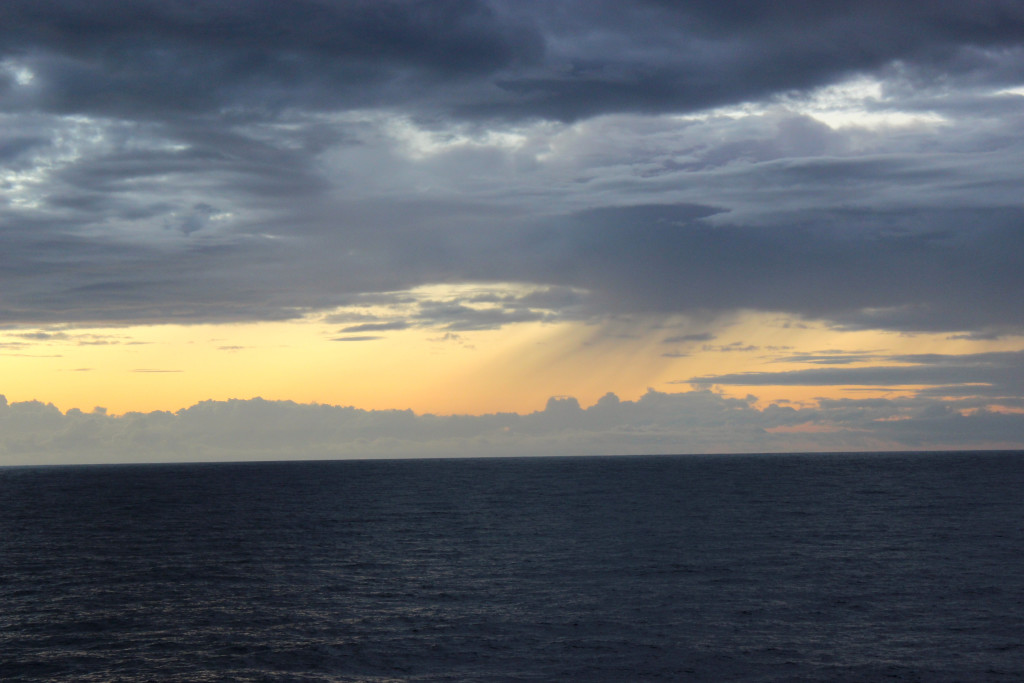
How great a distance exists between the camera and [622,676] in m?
43.5

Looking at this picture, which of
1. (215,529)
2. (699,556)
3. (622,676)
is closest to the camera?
(622,676)

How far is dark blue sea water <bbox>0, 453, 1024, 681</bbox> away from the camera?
151 ft

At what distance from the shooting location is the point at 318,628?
53.6 metres

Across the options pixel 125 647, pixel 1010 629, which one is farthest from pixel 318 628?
pixel 1010 629

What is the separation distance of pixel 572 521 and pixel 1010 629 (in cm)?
6827

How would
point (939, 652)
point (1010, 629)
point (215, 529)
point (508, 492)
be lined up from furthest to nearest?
1. point (508, 492)
2. point (215, 529)
3. point (1010, 629)
4. point (939, 652)

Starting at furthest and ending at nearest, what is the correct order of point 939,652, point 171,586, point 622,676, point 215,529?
point 215,529 < point 171,586 < point 939,652 < point 622,676

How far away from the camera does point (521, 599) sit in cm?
6166

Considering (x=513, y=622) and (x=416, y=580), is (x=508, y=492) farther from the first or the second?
(x=513, y=622)

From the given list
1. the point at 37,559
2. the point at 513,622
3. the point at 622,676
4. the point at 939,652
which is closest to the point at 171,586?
the point at 37,559

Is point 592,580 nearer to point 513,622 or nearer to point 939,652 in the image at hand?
point 513,622

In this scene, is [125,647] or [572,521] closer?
[125,647]

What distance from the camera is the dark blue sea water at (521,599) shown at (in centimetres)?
4588

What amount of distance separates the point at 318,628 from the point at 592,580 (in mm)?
24298
